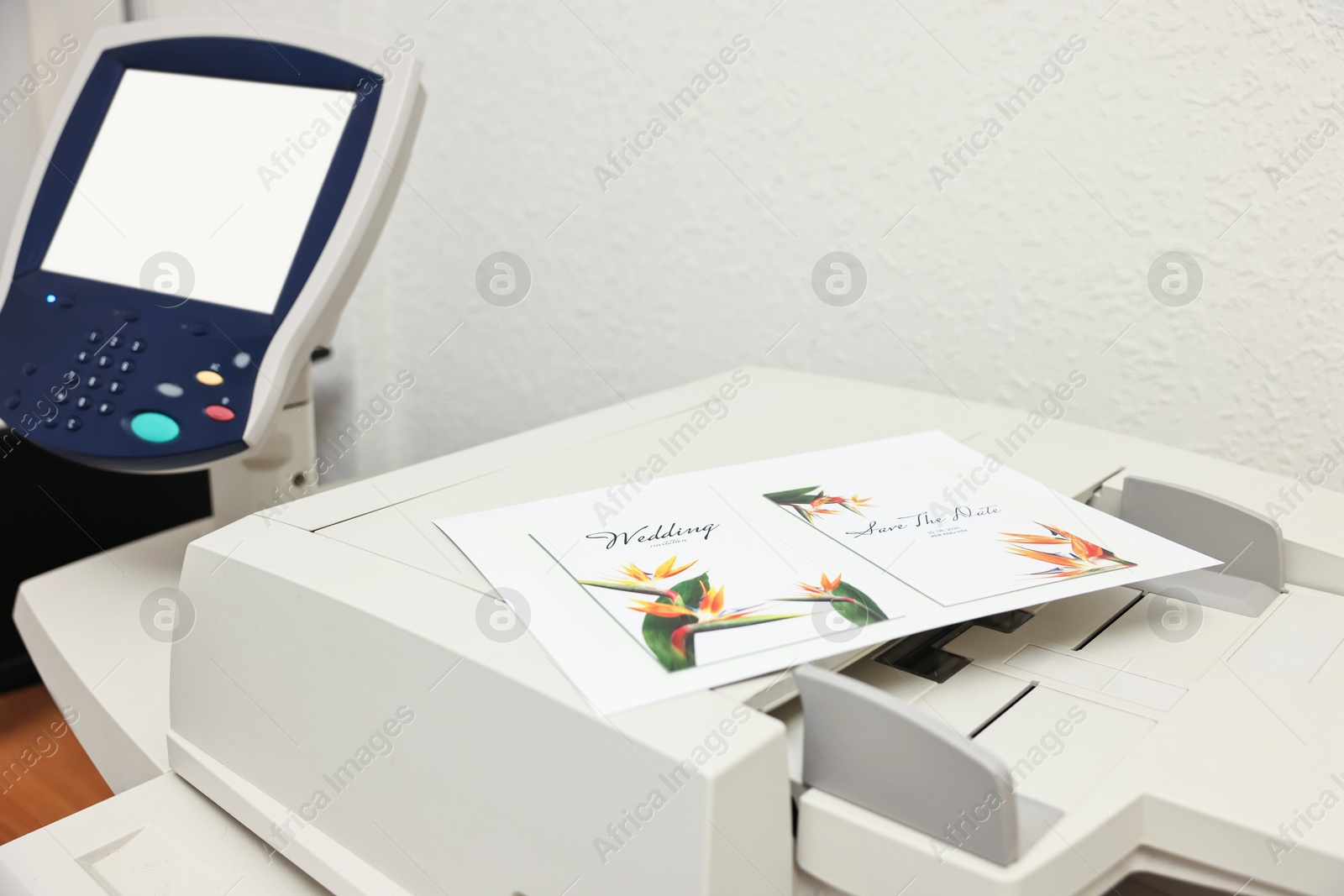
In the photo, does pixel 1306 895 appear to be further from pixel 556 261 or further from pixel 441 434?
pixel 441 434

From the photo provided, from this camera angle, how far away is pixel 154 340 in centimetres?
57

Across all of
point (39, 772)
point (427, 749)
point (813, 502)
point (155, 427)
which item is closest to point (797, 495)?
point (813, 502)

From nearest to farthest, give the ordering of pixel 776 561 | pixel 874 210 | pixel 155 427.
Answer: pixel 776 561 < pixel 155 427 < pixel 874 210

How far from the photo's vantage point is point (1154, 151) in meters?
0.70

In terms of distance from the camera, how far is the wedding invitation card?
1.15ft

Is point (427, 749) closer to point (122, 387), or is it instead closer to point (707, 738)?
point (707, 738)

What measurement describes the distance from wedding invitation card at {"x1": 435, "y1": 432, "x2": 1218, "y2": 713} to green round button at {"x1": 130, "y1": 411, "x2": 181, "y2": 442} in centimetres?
20

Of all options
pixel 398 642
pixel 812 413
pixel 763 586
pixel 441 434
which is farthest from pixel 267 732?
pixel 441 434

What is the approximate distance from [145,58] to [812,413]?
1.58ft

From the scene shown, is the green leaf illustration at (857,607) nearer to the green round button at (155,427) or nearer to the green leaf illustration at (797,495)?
the green leaf illustration at (797,495)

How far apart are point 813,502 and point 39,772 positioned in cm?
52

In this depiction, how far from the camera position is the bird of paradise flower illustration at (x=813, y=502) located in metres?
0.46

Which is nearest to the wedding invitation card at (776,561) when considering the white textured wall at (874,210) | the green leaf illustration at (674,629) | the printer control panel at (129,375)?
the green leaf illustration at (674,629)

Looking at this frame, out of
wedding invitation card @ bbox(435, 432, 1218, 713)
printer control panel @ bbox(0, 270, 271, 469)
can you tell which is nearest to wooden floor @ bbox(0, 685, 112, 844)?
printer control panel @ bbox(0, 270, 271, 469)
